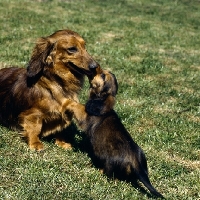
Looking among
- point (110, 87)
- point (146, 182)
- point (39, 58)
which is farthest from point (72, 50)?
point (146, 182)

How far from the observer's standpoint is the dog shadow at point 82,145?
4.40 meters

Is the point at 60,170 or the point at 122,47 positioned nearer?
the point at 60,170

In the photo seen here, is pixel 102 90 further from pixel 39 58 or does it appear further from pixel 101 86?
pixel 39 58

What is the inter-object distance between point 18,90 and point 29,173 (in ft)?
4.19

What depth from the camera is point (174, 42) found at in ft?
42.2

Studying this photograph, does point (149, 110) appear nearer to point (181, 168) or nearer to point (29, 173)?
point (181, 168)

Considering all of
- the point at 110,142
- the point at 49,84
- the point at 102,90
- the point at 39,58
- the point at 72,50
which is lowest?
the point at 110,142

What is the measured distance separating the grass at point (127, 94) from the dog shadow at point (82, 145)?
0.03m

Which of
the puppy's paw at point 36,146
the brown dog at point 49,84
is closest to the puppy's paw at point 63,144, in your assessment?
the brown dog at point 49,84

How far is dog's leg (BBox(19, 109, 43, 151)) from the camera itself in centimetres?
493

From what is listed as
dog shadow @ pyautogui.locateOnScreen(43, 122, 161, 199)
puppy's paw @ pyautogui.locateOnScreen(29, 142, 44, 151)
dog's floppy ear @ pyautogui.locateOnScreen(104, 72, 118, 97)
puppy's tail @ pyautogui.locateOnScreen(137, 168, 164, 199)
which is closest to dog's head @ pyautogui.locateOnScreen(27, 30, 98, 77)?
dog's floppy ear @ pyautogui.locateOnScreen(104, 72, 118, 97)

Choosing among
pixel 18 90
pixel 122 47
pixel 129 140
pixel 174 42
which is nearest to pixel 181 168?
pixel 129 140

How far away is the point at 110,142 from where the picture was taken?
14.4 ft

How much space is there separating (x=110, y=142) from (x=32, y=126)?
116 centimetres
